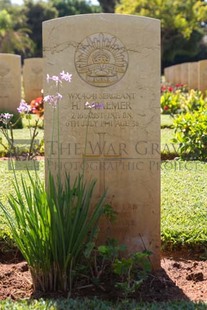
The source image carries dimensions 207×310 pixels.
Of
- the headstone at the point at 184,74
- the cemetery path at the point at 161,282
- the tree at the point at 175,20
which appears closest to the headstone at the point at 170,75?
the headstone at the point at 184,74

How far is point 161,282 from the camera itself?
3.46 m

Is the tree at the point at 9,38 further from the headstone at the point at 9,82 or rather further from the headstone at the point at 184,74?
the headstone at the point at 9,82

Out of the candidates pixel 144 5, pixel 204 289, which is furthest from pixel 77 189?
pixel 144 5

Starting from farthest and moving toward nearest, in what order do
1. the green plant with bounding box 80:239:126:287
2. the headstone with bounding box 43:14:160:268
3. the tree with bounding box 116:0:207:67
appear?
the tree with bounding box 116:0:207:67 → the headstone with bounding box 43:14:160:268 → the green plant with bounding box 80:239:126:287

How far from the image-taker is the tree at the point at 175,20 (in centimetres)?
3456

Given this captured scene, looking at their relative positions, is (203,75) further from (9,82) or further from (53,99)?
(53,99)

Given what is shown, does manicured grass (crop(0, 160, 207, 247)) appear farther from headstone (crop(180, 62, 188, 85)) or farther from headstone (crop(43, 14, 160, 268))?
headstone (crop(180, 62, 188, 85))

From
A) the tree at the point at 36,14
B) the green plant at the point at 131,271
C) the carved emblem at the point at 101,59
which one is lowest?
the green plant at the point at 131,271

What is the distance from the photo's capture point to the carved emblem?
3600 millimetres

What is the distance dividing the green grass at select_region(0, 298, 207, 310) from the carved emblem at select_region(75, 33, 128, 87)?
1374 mm

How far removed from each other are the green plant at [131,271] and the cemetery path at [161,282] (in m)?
0.09

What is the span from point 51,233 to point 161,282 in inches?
31.5

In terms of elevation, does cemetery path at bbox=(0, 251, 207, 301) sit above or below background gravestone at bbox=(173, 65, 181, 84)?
below

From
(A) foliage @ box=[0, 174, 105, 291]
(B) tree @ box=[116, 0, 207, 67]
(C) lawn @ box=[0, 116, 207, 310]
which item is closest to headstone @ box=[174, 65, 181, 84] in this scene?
(B) tree @ box=[116, 0, 207, 67]
